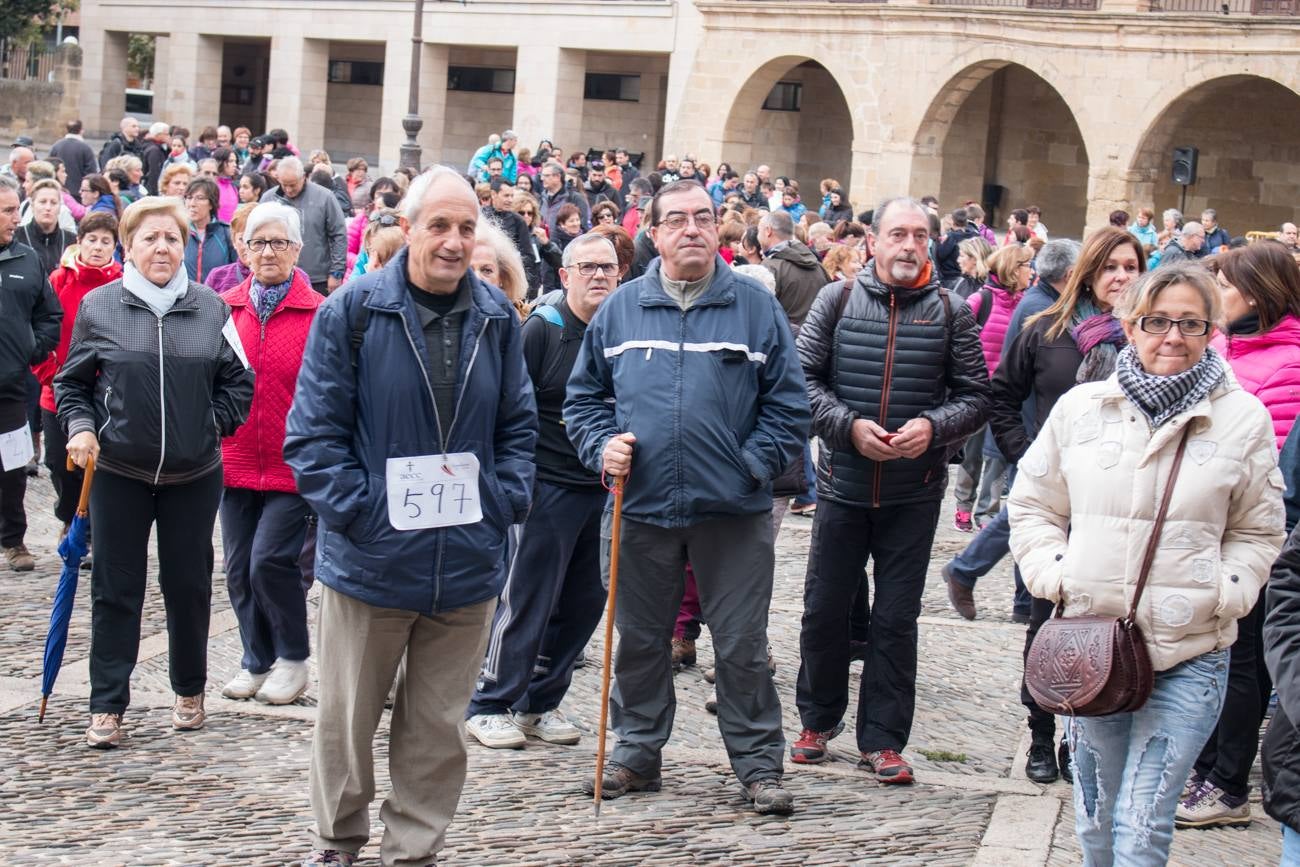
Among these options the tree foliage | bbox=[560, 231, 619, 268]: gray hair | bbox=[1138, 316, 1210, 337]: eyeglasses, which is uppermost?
the tree foliage

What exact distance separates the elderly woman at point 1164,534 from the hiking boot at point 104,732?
3.38m

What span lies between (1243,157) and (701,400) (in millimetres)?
28391

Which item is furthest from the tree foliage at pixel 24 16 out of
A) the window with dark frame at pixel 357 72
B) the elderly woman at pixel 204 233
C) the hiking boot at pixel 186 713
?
the hiking boot at pixel 186 713

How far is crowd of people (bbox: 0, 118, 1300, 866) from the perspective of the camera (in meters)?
4.43

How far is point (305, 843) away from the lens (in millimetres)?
5180

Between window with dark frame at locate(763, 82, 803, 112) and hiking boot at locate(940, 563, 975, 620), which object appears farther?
window with dark frame at locate(763, 82, 803, 112)

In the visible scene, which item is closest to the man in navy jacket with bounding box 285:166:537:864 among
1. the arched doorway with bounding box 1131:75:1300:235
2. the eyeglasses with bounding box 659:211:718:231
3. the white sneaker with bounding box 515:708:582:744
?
the eyeglasses with bounding box 659:211:718:231

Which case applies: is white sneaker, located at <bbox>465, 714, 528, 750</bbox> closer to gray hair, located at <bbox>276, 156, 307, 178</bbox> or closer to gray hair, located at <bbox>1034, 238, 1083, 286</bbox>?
gray hair, located at <bbox>1034, 238, 1083, 286</bbox>

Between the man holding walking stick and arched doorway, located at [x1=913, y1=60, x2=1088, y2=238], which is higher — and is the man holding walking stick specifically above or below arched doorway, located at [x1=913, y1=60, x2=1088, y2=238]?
below

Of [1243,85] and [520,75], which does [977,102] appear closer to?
[1243,85]

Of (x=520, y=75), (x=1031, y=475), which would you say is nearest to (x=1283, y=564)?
(x=1031, y=475)

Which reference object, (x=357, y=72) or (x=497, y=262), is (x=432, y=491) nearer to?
(x=497, y=262)

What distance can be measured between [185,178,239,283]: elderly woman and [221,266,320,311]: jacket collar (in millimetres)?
4566

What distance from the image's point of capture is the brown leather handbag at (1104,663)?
4.30 meters
